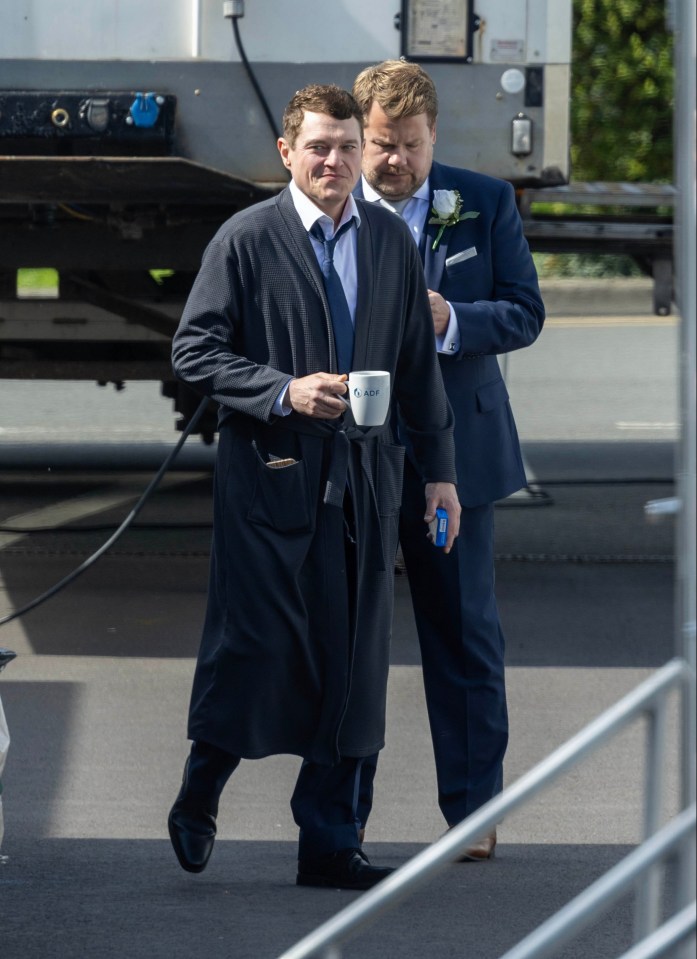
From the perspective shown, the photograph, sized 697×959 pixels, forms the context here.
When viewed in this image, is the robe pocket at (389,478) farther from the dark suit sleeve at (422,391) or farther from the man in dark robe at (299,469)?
the dark suit sleeve at (422,391)

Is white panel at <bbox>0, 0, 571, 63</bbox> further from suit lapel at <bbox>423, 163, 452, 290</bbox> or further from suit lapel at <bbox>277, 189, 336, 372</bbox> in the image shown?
suit lapel at <bbox>277, 189, 336, 372</bbox>

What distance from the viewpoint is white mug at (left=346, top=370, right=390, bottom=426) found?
3.30 m

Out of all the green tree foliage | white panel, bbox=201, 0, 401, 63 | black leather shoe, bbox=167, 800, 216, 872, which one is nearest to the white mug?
black leather shoe, bbox=167, 800, 216, 872

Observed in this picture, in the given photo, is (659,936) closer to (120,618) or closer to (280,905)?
(280,905)

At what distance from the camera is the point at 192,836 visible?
12.0 feet

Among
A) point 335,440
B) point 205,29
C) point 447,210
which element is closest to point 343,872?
point 335,440

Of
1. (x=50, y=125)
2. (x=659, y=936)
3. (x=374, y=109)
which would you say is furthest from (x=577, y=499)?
(x=659, y=936)

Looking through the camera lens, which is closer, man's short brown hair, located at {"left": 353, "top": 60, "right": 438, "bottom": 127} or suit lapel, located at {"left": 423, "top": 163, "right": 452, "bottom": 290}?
man's short brown hair, located at {"left": 353, "top": 60, "right": 438, "bottom": 127}

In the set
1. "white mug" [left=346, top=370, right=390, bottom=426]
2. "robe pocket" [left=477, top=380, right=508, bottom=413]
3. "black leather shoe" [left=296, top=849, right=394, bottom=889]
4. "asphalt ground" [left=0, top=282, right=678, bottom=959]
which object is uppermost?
"white mug" [left=346, top=370, right=390, bottom=426]

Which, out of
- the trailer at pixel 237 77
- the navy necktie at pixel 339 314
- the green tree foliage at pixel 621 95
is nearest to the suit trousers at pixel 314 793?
the navy necktie at pixel 339 314

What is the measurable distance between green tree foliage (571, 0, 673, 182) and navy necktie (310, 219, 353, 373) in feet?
62.4

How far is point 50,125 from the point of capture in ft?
19.0

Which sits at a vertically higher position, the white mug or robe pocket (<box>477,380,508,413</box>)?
the white mug

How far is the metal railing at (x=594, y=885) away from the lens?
1841 millimetres
